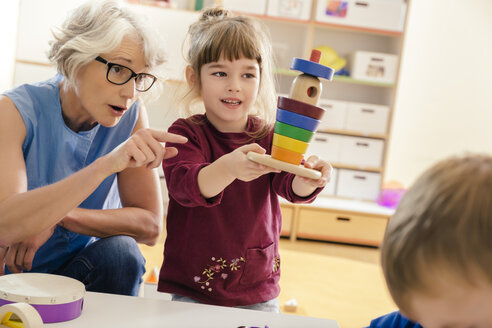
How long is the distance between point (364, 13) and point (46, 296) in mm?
3836

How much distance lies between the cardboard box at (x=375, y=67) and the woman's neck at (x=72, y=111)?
10.3 feet

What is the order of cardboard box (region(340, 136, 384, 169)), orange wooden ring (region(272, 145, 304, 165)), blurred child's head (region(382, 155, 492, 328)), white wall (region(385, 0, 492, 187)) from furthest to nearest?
1. white wall (region(385, 0, 492, 187))
2. cardboard box (region(340, 136, 384, 169))
3. orange wooden ring (region(272, 145, 304, 165))
4. blurred child's head (region(382, 155, 492, 328))

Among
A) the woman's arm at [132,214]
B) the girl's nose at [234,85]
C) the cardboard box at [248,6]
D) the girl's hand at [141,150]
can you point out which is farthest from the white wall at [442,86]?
the girl's hand at [141,150]

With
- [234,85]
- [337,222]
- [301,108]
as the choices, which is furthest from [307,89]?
[337,222]

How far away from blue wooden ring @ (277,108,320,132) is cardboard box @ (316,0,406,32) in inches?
134

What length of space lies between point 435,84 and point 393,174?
91 centimetres

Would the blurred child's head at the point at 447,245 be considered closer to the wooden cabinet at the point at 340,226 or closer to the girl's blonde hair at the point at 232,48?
the girl's blonde hair at the point at 232,48

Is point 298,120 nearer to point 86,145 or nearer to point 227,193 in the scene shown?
point 227,193

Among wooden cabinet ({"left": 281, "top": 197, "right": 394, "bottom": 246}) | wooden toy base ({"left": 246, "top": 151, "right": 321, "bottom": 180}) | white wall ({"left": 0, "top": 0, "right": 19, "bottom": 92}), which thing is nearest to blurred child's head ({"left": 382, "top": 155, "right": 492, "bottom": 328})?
wooden toy base ({"left": 246, "top": 151, "right": 321, "bottom": 180})

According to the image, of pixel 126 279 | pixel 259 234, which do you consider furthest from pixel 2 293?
pixel 259 234

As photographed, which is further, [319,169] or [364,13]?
[364,13]

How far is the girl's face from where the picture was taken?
140cm

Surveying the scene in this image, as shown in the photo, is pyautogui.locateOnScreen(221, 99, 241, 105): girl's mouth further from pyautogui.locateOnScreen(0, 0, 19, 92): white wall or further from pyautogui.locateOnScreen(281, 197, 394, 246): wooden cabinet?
pyautogui.locateOnScreen(0, 0, 19, 92): white wall

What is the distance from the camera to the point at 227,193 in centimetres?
149
